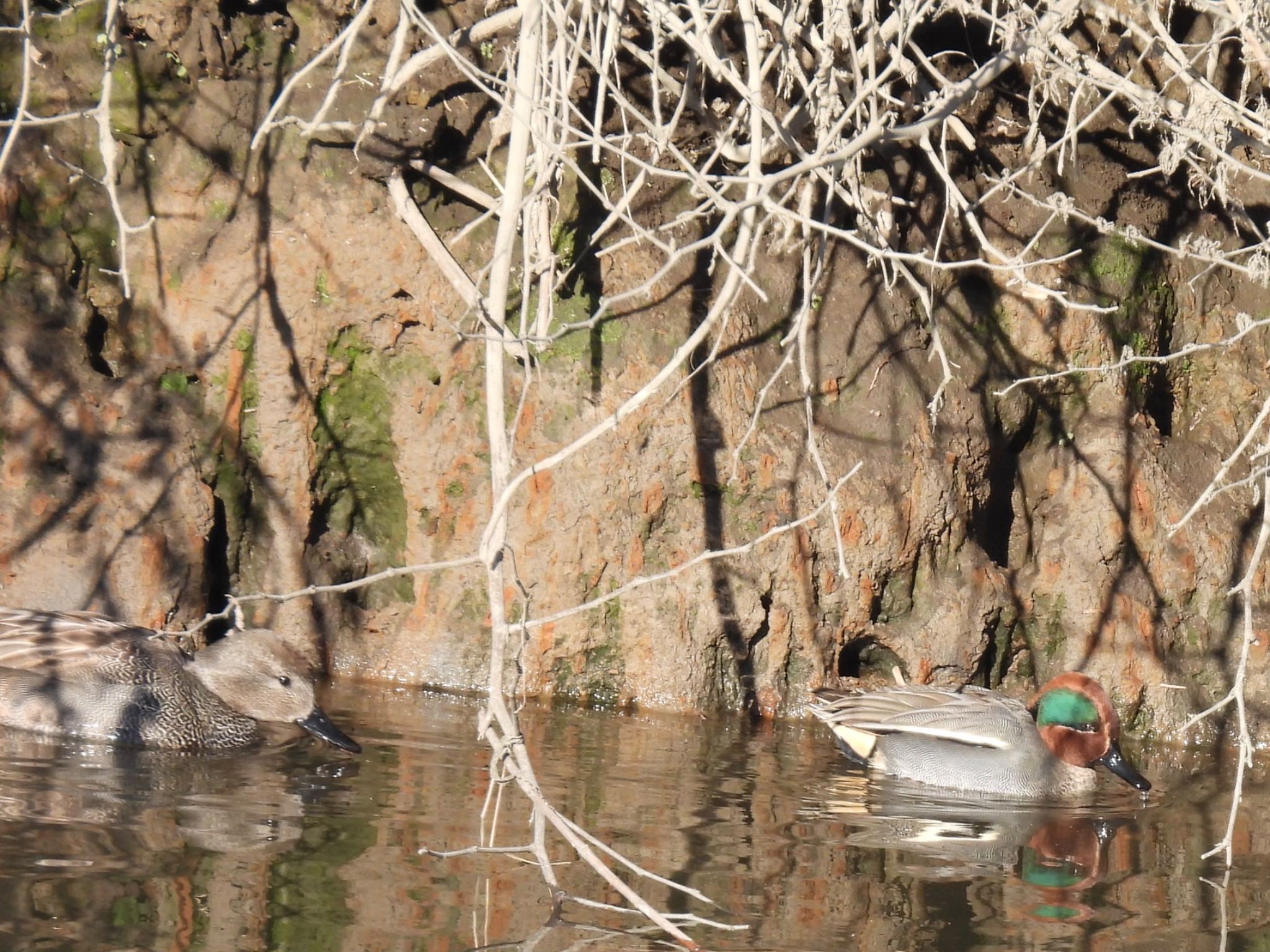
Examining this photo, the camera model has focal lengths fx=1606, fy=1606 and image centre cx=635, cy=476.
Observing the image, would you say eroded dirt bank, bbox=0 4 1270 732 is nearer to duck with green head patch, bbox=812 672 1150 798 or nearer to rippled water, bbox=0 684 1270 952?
duck with green head patch, bbox=812 672 1150 798

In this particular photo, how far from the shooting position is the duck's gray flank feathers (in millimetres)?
6637

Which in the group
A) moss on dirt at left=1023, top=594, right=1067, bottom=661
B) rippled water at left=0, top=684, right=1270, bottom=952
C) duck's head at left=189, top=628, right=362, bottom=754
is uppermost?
moss on dirt at left=1023, top=594, right=1067, bottom=661

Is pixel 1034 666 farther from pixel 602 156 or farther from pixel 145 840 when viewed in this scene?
pixel 145 840

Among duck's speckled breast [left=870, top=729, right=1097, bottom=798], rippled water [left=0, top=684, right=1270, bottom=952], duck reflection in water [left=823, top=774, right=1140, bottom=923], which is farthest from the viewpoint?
duck's speckled breast [left=870, top=729, right=1097, bottom=798]

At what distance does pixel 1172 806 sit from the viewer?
672 cm

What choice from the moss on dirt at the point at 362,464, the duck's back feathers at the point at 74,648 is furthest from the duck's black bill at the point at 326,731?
the moss on dirt at the point at 362,464

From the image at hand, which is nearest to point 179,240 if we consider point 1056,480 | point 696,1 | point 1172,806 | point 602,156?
point 602,156

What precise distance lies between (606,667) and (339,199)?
2702 millimetres

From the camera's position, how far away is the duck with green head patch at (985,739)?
725 cm

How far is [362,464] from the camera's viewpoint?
8.35 meters

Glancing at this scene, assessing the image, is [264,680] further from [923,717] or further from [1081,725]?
[1081,725]

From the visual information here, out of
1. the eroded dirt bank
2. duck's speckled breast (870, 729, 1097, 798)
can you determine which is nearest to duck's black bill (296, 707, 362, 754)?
the eroded dirt bank

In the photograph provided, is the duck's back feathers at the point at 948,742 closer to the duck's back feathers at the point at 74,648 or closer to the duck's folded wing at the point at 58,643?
the duck's back feathers at the point at 74,648

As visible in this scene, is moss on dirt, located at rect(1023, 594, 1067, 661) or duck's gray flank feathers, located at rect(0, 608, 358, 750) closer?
duck's gray flank feathers, located at rect(0, 608, 358, 750)
